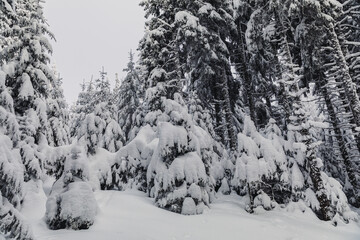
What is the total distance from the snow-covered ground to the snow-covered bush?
0.27 metres

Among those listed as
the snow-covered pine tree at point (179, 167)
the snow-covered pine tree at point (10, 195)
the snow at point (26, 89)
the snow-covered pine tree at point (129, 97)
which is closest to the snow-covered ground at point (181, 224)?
the snow-covered pine tree at point (179, 167)

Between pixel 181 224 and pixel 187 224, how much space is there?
0.23 meters

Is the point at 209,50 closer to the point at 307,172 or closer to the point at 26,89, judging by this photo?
the point at 307,172

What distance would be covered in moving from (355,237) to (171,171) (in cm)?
658

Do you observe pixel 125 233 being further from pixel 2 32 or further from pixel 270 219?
pixel 2 32

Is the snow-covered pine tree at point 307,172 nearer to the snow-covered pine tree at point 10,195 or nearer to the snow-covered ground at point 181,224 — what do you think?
the snow-covered ground at point 181,224

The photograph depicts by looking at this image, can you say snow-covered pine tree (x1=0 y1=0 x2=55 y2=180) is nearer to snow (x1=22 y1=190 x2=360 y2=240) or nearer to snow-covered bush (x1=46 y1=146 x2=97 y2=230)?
snow (x1=22 y1=190 x2=360 y2=240)

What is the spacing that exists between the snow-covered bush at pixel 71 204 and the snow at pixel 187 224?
0.29 meters

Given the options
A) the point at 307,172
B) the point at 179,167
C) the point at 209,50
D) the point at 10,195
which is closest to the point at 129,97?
the point at 209,50

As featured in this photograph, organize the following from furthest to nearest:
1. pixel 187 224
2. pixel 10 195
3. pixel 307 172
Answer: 1. pixel 307 172
2. pixel 187 224
3. pixel 10 195

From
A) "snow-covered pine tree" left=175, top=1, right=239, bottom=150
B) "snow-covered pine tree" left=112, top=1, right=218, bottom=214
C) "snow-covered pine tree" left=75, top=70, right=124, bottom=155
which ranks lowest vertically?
"snow-covered pine tree" left=112, top=1, right=218, bottom=214

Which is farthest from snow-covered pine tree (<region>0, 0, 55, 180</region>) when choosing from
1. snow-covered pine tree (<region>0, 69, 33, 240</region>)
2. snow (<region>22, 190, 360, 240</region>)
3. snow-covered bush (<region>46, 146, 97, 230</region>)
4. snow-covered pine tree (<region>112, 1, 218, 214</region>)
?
snow-covered pine tree (<region>0, 69, 33, 240</region>)

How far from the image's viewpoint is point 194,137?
1134 centimetres

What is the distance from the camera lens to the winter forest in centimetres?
859
